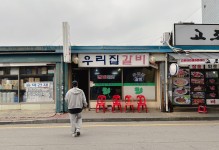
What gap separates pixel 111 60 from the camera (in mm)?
17219

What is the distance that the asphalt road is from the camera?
28.9ft

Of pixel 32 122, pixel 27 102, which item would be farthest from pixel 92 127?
pixel 27 102

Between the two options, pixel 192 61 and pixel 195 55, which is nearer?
pixel 192 61

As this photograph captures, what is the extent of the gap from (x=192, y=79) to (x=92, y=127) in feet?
24.5

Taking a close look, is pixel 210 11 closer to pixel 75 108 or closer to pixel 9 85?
pixel 9 85

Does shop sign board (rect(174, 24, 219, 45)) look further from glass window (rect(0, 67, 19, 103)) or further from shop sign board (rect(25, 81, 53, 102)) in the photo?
glass window (rect(0, 67, 19, 103))

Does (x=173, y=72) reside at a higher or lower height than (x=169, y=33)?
lower

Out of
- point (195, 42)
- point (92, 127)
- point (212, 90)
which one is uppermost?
point (195, 42)

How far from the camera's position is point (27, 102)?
17.3m

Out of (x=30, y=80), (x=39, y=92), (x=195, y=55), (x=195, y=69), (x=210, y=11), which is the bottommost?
(x=39, y=92)

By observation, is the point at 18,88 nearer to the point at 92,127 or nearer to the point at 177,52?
the point at 92,127

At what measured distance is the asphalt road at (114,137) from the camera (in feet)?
28.9

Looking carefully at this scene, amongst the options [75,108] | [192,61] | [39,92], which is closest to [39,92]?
[39,92]

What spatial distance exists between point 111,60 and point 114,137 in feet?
24.4
